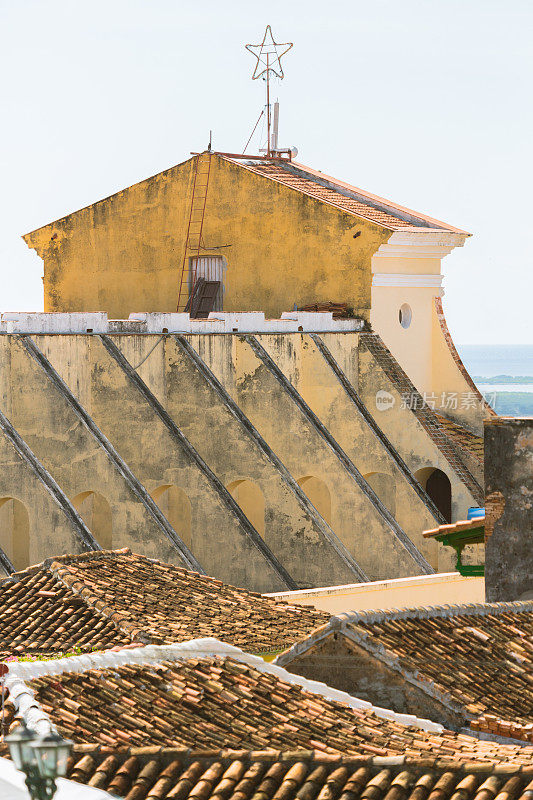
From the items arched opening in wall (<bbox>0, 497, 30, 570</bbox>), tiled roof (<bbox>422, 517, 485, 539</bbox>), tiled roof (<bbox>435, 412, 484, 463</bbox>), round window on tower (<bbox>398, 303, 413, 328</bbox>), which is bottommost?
arched opening in wall (<bbox>0, 497, 30, 570</bbox>)

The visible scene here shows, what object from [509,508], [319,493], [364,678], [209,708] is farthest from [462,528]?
[319,493]

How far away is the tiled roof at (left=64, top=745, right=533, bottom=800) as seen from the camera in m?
8.62

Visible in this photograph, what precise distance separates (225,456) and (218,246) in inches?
270

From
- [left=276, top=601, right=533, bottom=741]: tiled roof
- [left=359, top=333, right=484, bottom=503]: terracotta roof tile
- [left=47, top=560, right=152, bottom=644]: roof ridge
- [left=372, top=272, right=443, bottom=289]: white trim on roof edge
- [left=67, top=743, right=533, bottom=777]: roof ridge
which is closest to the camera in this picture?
[left=67, top=743, right=533, bottom=777]: roof ridge

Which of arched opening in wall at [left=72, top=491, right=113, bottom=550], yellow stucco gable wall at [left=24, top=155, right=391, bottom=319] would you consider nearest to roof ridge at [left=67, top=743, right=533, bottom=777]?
arched opening in wall at [left=72, top=491, right=113, bottom=550]

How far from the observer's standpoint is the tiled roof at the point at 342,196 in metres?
29.5

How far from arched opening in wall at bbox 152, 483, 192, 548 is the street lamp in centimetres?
1858

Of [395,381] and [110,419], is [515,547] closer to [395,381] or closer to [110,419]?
[110,419]

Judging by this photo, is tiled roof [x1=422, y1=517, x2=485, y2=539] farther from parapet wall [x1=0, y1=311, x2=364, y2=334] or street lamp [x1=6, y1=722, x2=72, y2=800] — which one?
street lamp [x1=6, y1=722, x2=72, y2=800]

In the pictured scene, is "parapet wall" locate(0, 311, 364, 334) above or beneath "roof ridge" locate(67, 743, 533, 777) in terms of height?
above

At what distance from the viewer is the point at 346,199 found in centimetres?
3073

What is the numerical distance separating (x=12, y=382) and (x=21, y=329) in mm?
960

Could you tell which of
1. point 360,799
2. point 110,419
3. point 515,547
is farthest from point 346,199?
point 360,799

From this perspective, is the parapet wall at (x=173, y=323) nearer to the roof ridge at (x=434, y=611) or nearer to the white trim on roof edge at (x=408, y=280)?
the white trim on roof edge at (x=408, y=280)
